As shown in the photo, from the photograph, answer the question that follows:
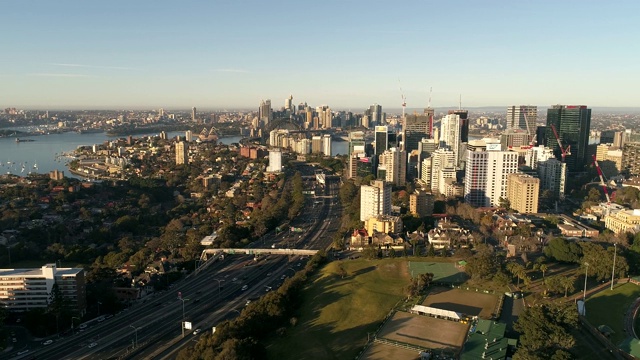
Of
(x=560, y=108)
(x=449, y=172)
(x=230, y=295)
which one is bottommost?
(x=230, y=295)

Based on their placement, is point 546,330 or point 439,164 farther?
point 439,164

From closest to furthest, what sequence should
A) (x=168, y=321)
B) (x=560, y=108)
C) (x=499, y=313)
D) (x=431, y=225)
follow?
1. (x=499, y=313)
2. (x=168, y=321)
3. (x=431, y=225)
4. (x=560, y=108)

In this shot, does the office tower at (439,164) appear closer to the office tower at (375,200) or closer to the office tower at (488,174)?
the office tower at (488,174)

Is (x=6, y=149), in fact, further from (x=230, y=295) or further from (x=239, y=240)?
(x=230, y=295)

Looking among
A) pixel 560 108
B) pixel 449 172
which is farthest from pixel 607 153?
pixel 449 172

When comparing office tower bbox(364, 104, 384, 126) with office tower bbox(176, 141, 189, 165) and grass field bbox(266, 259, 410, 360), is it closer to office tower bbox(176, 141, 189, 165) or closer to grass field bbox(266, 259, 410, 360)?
office tower bbox(176, 141, 189, 165)

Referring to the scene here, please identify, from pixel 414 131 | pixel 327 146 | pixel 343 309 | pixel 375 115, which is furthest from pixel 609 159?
pixel 375 115

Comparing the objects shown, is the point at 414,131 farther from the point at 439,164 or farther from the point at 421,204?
the point at 421,204
